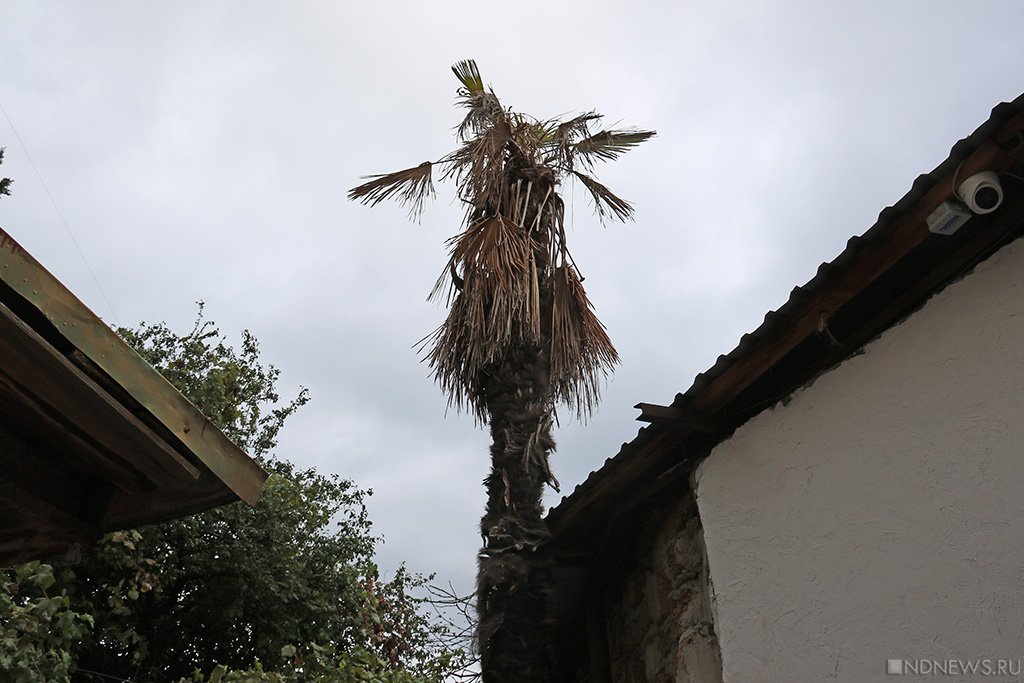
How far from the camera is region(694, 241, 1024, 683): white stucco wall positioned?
355 centimetres

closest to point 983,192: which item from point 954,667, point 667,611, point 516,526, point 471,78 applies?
point 954,667

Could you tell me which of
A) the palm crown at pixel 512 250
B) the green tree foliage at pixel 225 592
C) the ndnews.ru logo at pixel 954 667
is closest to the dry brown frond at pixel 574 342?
the palm crown at pixel 512 250

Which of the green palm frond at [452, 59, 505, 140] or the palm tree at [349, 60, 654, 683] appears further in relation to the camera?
the green palm frond at [452, 59, 505, 140]

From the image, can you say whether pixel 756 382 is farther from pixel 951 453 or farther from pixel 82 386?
pixel 82 386

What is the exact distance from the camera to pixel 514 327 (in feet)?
20.8

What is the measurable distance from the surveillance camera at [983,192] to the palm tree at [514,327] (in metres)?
3.18

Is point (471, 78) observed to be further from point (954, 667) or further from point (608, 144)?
point (954, 667)

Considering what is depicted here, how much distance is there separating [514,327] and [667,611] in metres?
2.11

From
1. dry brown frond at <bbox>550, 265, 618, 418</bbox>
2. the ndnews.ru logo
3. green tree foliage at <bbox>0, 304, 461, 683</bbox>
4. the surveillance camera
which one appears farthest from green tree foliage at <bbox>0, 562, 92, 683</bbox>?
the surveillance camera

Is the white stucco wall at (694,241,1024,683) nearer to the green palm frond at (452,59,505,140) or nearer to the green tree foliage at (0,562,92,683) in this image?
the green palm frond at (452,59,505,140)

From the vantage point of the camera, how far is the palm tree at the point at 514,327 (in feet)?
18.5

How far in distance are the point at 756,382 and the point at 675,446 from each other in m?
0.65

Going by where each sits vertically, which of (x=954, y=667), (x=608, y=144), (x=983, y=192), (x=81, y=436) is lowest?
(x=954, y=667)

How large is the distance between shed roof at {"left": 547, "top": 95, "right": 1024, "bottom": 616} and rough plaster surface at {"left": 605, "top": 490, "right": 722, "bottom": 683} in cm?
25
